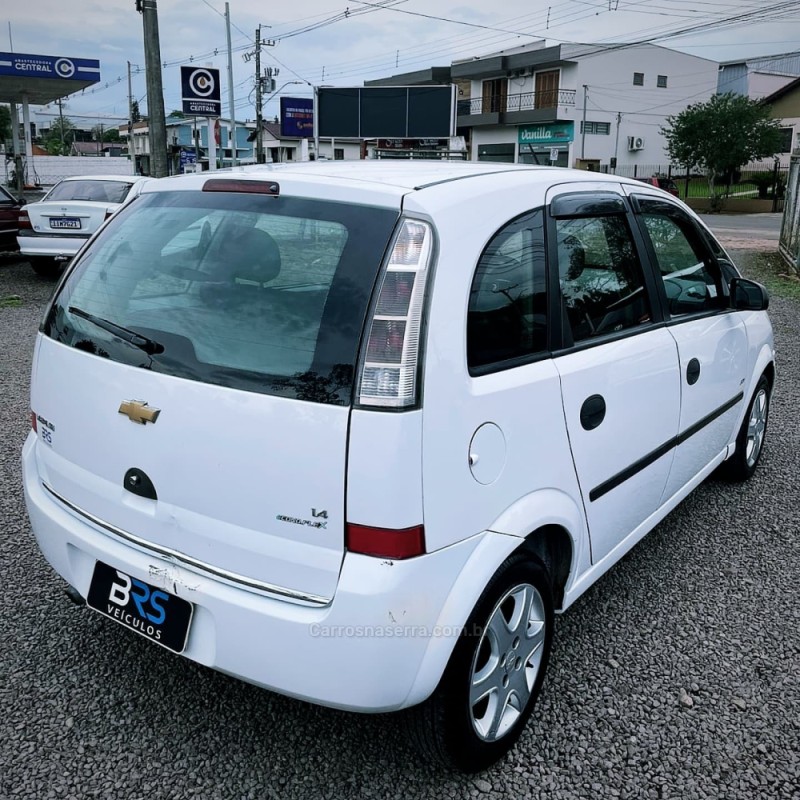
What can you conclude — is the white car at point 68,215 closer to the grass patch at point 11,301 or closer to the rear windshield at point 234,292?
the grass patch at point 11,301

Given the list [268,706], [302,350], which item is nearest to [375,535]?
[302,350]

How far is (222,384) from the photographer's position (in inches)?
75.9

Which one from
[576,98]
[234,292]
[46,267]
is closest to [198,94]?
[46,267]

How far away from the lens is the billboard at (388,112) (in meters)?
21.8

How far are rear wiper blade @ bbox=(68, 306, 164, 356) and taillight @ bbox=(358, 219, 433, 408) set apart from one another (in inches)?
25.6

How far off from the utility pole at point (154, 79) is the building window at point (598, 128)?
38587mm

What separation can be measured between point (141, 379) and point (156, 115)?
1285 centimetres

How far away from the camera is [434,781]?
2.16 m

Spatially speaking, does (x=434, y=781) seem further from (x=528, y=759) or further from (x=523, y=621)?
(x=523, y=621)

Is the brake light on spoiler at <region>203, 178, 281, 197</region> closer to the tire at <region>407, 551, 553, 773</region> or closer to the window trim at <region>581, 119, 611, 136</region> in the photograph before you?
the tire at <region>407, 551, 553, 773</region>

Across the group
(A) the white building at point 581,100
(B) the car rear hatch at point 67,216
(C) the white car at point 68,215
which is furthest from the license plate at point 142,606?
(A) the white building at point 581,100

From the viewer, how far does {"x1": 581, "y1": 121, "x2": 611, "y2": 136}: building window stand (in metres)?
47.6

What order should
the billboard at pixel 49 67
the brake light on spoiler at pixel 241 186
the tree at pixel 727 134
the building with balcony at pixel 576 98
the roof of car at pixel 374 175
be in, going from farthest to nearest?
1. the building with balcony at pixel 576 98
2. the tree at pixel 727 134
3. the billboard at pixel 49 67
4. the brake light on spoiler at pixel 241 186
5. the roof of car at pixel 374 175

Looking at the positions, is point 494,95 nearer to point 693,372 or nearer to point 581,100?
point 581,100
